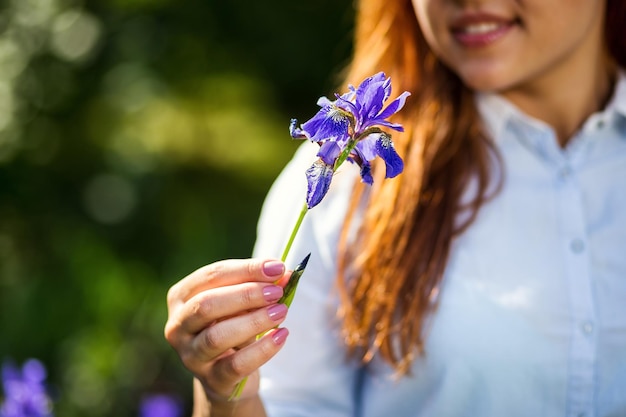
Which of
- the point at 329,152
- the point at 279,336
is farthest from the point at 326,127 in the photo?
the point at 279,336

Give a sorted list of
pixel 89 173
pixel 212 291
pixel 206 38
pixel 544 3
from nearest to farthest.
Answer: pixel 212 291 → pixel 544 3 → pixel 89 173 → pixel 206 38

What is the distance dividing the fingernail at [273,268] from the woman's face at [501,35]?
810 millimetres

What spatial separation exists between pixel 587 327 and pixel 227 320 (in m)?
0.87

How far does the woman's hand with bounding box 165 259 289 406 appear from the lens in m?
1.40

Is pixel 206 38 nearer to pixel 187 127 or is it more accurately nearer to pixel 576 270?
pixel 187 127

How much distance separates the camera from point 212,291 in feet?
4.87

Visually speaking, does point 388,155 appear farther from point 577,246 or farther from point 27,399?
point 27,399

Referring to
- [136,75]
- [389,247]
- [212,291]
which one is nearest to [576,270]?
[389,247]

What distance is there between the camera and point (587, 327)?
1944mm

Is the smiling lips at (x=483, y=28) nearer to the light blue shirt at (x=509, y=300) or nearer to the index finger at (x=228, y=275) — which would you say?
the light blue shirt at (x=509, y=300)

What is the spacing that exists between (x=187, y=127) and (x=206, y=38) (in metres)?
→ 0.48

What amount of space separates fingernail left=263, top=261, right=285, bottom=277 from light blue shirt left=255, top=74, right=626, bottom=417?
660 millimetres

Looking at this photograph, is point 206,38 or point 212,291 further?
point 206,38

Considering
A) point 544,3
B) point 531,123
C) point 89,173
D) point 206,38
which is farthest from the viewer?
point 206,38
